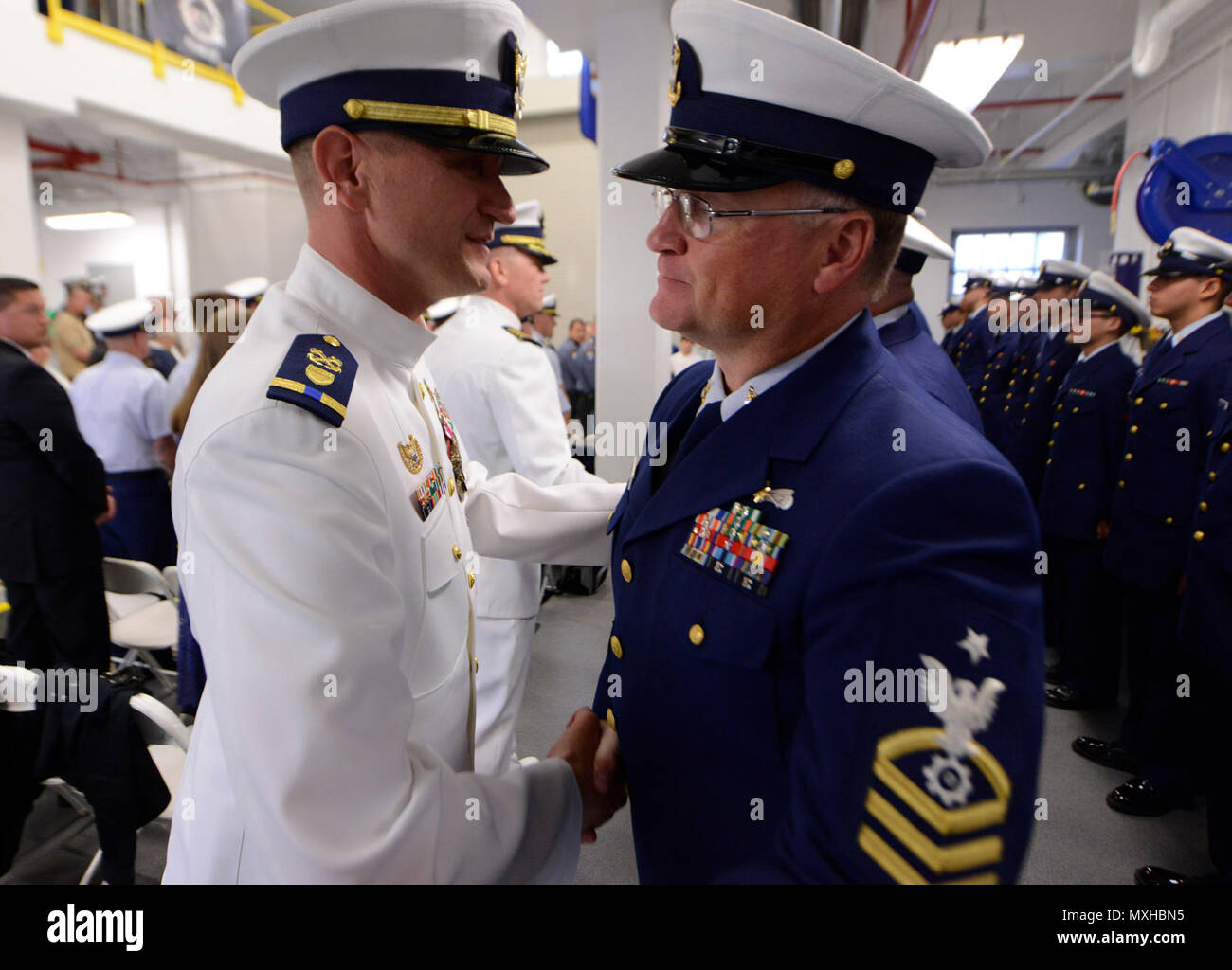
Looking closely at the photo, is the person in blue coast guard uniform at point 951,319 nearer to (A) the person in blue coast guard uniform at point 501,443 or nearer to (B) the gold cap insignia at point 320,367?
(A) the person in blue coast guard uniform at point 501,443

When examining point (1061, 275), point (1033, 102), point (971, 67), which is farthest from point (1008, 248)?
point (971, 67)

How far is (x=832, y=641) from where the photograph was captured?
846 mm

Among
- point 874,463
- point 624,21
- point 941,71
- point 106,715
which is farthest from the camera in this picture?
point 624,21

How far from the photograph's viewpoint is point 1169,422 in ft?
11.1

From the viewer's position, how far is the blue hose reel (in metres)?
4.62

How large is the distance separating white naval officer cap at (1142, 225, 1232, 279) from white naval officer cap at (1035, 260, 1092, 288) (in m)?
2.14

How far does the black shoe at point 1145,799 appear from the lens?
300 cm

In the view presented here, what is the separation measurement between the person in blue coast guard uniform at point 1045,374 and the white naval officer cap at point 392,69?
4999mm

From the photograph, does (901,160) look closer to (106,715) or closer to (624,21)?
(106,715)

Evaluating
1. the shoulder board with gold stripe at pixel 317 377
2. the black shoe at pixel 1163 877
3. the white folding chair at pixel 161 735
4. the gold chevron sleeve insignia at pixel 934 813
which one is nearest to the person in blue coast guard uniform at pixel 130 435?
the white folding chair at pixel 161 735

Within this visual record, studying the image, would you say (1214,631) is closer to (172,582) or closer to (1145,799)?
(1145,799)
